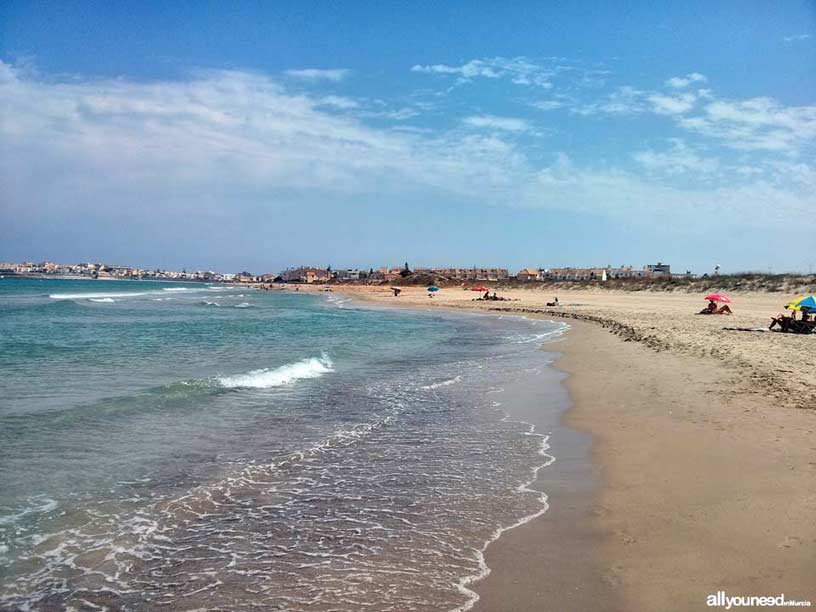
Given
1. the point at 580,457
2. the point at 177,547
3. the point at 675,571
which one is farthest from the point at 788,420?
the point at 177,547

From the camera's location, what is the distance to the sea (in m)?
4.05

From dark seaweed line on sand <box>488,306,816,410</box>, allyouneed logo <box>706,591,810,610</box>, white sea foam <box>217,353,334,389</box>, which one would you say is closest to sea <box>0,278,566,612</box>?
white sea foam <box>217,353,334,389</box>

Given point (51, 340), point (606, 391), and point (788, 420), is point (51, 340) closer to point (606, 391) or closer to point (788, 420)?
point (606, 391)

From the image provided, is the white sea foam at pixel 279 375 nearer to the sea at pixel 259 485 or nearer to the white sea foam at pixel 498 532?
the sea at pixel 259 485

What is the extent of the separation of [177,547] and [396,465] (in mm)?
2758

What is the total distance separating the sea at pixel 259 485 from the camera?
13.3 feet

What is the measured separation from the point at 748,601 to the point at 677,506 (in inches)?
63.5

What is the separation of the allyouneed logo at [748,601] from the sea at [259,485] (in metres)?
1.48

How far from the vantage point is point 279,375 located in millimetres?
13914

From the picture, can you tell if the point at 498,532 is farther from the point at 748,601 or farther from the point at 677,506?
the point at 748,601

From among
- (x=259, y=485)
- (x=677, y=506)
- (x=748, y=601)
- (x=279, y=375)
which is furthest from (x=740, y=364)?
(x=259, y=485)

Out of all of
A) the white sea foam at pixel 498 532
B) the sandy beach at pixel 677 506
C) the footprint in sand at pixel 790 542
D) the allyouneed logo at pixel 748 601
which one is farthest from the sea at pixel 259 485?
the footprint in sand at pixel 790 542

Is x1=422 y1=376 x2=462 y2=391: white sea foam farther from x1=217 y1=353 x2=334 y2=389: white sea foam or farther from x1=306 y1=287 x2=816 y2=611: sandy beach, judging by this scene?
x1=217 y1=353 x2=334 y2=389: white sea foam

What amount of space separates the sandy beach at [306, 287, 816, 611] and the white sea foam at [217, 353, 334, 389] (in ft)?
20.5
